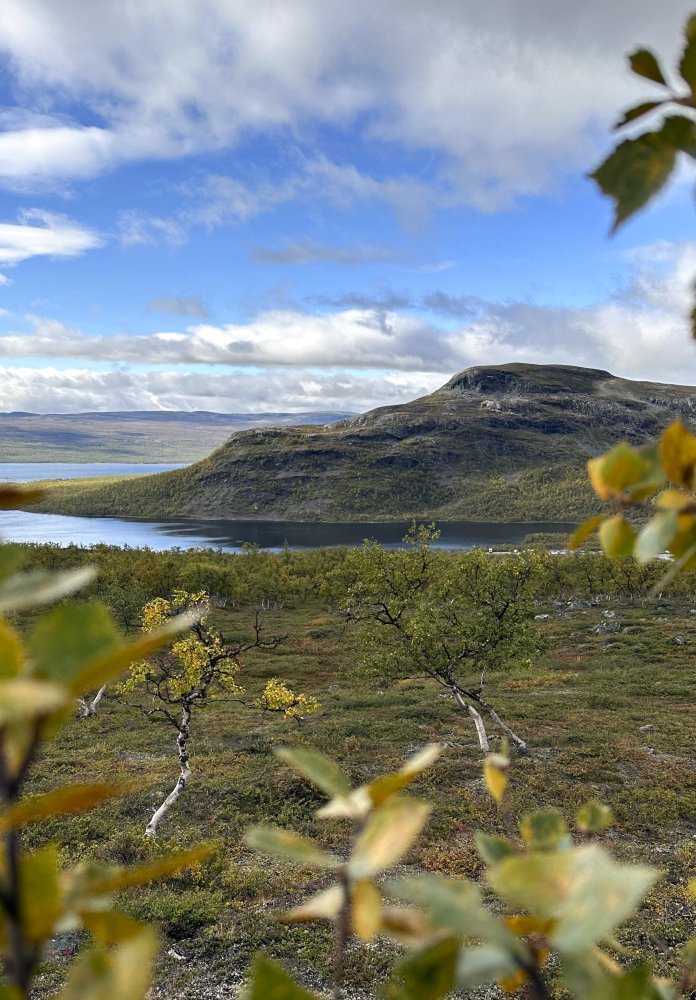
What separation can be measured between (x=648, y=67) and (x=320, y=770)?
836 mm

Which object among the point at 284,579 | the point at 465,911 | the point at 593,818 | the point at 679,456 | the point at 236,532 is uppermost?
the point at 679,456

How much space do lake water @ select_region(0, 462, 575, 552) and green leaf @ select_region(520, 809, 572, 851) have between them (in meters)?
91.3

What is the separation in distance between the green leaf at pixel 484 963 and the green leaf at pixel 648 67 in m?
0.87

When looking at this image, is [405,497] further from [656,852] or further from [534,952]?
[534,952]

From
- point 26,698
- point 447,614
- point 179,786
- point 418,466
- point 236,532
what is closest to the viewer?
point 26,698

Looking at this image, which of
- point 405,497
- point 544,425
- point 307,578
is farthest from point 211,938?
point 544,425

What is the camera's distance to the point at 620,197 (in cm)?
75

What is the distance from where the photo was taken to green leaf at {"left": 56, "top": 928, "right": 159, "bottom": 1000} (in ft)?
1.33

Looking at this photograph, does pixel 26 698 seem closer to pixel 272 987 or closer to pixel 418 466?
pixel 272 987

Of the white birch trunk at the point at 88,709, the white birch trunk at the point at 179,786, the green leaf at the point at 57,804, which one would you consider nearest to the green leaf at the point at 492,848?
the green leaf at the point at 57,804

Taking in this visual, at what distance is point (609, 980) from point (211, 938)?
9.88 m

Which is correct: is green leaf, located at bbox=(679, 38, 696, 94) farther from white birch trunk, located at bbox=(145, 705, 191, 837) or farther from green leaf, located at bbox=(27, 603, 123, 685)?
white birch trunk, located at bbox=(145, 705, 191, 837)

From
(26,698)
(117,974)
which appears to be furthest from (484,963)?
(26,698)

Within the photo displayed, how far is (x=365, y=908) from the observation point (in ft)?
1.53
